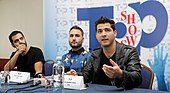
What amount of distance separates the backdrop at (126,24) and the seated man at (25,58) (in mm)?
552

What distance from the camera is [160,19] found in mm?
2740

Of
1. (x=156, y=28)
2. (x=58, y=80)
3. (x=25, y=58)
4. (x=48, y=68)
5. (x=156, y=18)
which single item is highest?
(x=156, y=18)

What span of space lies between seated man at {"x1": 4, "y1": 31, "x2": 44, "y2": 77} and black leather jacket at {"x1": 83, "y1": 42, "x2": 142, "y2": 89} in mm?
884

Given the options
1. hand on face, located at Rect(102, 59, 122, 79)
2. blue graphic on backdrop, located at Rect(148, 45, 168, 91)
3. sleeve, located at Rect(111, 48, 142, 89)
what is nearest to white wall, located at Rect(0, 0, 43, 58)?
blue graphic on backdrop, located at Rect(148, 45, 168, 91)

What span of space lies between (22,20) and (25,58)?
5.49ft

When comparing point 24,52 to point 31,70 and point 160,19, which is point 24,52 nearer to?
point 31,70

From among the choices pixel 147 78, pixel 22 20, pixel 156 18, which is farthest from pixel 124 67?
pixel 22 20

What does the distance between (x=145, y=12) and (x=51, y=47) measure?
1429 millimetres

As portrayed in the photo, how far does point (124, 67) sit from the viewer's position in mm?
2070

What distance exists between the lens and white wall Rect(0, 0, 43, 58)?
4332mm

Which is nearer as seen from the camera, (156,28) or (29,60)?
(156,28)

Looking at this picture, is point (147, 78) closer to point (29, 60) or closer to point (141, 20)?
point (141, 20)

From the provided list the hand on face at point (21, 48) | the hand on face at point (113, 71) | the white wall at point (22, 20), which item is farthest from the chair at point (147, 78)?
the white wall at point (22, 20)

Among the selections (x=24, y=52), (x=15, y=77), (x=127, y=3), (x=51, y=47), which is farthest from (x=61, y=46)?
(x=15, y=77)
